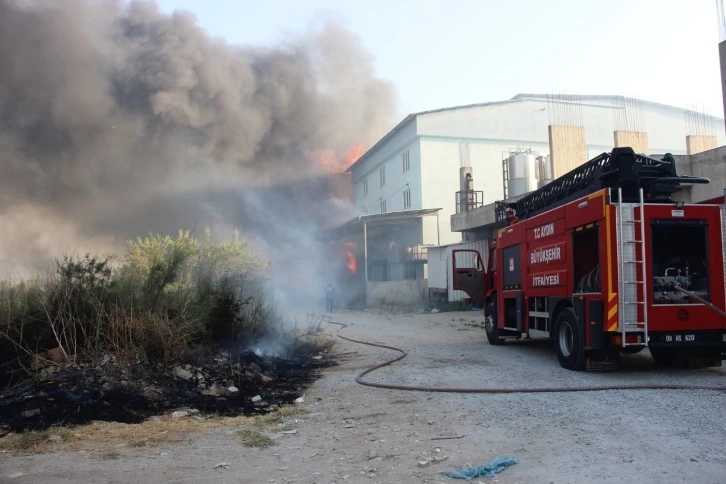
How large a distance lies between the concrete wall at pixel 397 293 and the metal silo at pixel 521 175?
272 inches

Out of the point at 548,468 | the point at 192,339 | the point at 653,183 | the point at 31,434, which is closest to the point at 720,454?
the point at 548,468

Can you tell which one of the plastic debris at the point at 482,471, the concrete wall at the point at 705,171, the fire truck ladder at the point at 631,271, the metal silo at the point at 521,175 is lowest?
the plastic debris at the point at 482,471

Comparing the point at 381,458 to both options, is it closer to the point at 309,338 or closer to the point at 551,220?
the point at 551,220

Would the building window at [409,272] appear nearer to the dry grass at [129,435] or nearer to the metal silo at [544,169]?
the metal silo at [544,169]

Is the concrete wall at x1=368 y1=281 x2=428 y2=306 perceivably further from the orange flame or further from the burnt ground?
the burnt ground

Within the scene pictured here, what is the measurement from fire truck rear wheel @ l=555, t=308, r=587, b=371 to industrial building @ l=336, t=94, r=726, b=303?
21076 millimetres

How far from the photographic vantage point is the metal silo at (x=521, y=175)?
2236cm

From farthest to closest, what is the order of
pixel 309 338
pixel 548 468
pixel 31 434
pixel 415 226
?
pixel 415 226
pixel 309 338
pixel 31 434
pixel 548 468

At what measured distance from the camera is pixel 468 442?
4723mm

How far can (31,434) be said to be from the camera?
5176 mm

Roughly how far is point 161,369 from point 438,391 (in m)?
3.53

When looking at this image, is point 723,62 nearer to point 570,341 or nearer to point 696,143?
point 570,341

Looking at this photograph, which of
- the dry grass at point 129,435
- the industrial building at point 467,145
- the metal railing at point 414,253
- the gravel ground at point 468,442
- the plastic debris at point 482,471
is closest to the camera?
the plastic debris at point 482,471

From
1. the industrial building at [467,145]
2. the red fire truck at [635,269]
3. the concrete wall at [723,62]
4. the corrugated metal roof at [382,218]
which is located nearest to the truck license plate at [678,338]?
the red fire truck at [635,269]
